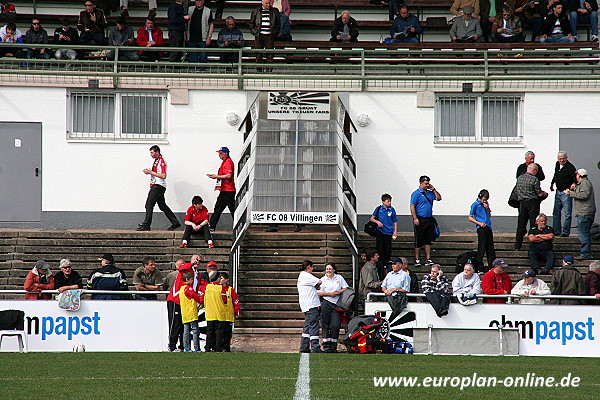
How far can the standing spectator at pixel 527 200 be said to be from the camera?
854 inches

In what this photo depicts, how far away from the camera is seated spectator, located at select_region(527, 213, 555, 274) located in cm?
2103

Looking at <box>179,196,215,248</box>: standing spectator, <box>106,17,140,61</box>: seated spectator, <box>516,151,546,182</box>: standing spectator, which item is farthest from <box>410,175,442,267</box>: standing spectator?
<box>106,17,140,61</box>: seated spectator

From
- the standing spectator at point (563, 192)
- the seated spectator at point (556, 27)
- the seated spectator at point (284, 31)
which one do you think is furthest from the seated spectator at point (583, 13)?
the seated spectator at point (284, 31)

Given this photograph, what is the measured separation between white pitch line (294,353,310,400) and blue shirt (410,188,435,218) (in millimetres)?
7487

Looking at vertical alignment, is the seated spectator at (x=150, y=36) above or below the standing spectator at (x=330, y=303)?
above

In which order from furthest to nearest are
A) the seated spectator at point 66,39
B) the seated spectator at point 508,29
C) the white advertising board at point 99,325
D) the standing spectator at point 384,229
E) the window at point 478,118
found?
the seated spectator at point 508,29, the seated spectator at point 66,39, the window at point 478,118, the standing spectator at point 384,229, the white advertising board at point 99,325

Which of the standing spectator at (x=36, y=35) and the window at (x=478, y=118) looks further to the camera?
the standing spectator at (x=36, y=35)

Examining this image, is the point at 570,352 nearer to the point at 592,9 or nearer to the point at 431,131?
the point at 431,131

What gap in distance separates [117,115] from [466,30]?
30.2 ft

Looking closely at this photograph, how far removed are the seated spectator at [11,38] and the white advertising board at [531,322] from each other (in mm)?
12346

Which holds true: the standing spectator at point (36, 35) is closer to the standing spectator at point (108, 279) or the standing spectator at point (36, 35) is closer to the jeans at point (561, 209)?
the standing spectator at point (108, 279)

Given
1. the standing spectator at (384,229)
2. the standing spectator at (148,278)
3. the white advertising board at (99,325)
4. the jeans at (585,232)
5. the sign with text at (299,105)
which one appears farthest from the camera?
the sign with text at (299,105)

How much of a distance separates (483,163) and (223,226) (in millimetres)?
6486

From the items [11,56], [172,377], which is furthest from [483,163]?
[172,377]
